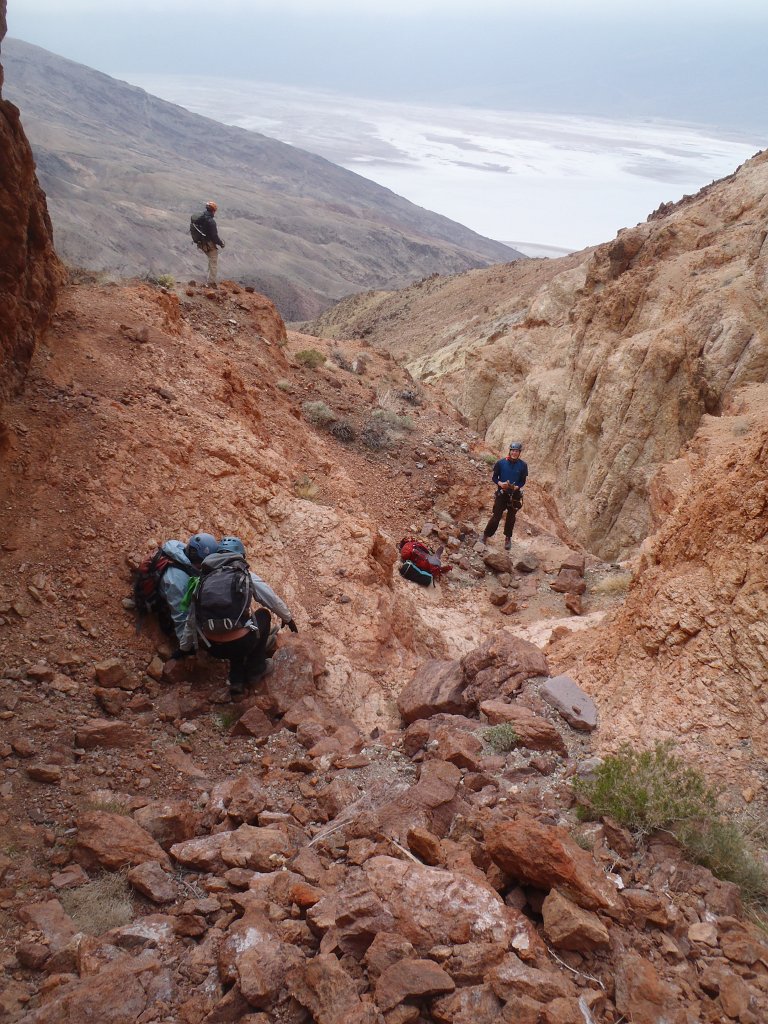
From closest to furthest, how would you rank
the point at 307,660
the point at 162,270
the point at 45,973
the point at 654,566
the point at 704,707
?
the point at 45,973
the point at 704,707
the point at 307,660
the point at 654,566
the point at 162,270

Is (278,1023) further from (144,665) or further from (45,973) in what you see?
(144,665)

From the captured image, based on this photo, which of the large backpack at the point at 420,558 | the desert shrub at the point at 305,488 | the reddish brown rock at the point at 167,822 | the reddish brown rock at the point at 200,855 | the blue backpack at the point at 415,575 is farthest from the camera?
the large backpack at the point at 420,558

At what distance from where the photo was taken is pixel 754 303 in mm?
13195

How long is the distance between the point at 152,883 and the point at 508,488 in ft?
25.5

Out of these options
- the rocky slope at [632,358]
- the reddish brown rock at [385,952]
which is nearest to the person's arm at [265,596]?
the reddish brown rock at [385,952]

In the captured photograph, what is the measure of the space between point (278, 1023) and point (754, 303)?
14.8 meters

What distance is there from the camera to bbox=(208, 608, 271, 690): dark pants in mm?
4980

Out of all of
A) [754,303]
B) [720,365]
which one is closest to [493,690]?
[720,365]

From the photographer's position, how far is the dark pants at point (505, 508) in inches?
395

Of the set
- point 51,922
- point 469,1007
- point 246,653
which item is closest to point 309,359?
point 246,653

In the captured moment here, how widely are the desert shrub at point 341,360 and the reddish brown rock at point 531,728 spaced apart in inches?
423

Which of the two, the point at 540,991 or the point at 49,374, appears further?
the point at 49,374

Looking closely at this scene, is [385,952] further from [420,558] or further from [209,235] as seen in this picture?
[209,235]

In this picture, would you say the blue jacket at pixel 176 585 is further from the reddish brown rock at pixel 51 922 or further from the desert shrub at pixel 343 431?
the desert shrub at pixel 343 431
